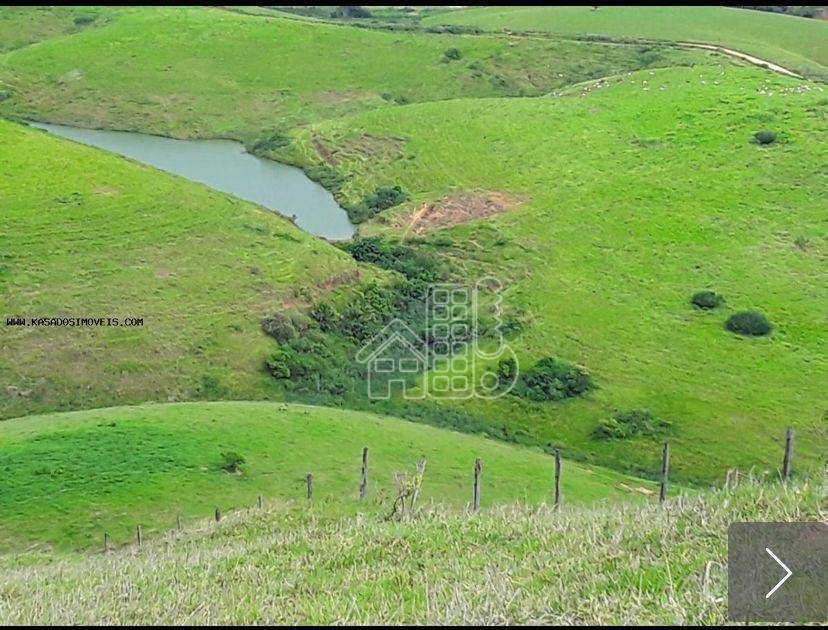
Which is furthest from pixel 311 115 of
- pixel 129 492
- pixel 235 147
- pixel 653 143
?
pixel 129 492

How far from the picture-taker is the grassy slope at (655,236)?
3509 centimetres

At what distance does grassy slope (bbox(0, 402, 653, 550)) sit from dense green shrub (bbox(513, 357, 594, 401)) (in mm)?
5957

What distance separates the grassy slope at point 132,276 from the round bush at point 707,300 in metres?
17.4

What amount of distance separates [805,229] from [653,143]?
1544 centimetres

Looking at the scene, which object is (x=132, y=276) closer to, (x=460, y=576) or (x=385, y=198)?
(x=385, y=198)

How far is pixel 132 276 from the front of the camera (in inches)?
1564

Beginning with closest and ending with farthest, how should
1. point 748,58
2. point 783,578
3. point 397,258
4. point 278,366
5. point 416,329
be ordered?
point 783,578, point 278,366, point 416,329, point 397,258, point 748,58

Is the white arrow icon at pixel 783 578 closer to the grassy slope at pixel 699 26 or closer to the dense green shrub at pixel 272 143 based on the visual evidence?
the dense green shrub at pixel 272 143

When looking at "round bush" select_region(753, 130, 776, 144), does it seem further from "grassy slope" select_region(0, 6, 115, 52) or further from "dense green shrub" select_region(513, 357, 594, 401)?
"grassy slope" select_region(0, 6, 115, 52)

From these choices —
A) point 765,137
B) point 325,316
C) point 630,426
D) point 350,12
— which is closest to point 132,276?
point 325,316

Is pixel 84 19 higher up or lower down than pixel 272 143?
higher up

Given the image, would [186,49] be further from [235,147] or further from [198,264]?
[198,264]

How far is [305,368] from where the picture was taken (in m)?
37.2

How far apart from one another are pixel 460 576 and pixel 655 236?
44.5 metres
